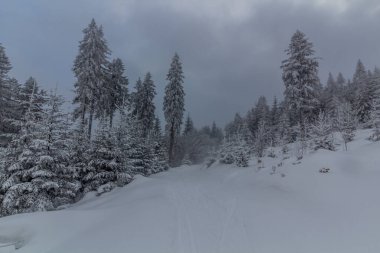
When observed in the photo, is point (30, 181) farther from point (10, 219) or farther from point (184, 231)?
point (184, 231)

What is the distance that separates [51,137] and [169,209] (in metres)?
8.20

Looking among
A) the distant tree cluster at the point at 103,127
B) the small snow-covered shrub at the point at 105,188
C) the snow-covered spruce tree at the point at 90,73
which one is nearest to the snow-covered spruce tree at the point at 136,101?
the distant tree cluster at the point at 103,127

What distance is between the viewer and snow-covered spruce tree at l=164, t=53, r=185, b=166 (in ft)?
145

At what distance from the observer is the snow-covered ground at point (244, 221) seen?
951 cm

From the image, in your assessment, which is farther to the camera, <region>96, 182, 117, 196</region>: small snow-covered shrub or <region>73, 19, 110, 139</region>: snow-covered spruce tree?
<region>73, 19, 110, 139</region>: snow-covered spruce tree

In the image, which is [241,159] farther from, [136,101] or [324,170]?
[136,101]

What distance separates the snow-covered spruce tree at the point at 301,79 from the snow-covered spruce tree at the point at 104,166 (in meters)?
19.4

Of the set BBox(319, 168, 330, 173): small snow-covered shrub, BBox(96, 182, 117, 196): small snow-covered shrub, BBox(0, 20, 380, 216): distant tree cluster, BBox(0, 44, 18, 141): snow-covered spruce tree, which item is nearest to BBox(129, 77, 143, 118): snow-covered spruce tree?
BBox(0, 20, 380, 216): distant tree cluster

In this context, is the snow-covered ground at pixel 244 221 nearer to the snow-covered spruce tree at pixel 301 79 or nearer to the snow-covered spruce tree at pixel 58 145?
the snow-covered spruce tree at pixel 58 145

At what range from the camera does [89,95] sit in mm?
32562

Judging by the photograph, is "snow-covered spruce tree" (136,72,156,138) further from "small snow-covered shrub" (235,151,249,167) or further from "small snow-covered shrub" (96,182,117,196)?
"small snow-covered shrub" (96,182,117,196)

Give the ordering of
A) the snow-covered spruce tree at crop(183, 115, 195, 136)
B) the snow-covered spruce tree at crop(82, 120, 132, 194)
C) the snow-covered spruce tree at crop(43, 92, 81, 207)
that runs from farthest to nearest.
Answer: the snow-covered spruce tree at crop(183, 115, 195, 136)
the snow-covered spruce tree at crop(82, 120, 132, 194)
the snow-covered spruce tree at crop(43, 92, 81, 207)

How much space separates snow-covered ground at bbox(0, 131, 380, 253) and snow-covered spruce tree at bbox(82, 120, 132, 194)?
578 cm

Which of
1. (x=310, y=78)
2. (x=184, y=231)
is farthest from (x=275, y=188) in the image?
(x=310, y=78)
